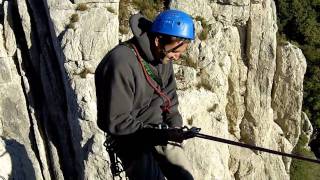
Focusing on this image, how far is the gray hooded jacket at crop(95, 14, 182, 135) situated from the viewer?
629cm

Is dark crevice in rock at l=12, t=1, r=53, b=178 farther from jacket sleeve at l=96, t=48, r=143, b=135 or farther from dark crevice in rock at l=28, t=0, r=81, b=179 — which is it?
jacket sleeve at l=96, t=48, r=143, b=135

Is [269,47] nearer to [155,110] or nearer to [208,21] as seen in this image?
[208,21]

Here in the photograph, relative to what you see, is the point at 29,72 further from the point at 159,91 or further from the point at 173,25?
the point at 173,25

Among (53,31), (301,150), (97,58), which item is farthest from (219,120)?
(301,150)

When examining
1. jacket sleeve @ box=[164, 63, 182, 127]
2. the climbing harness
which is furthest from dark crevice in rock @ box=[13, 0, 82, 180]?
jacket sleeve @ box=[164, 63, 182, 127]

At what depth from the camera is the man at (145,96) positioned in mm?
6340

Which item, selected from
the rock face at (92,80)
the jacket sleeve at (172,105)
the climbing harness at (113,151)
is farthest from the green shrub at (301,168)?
the climbing harness at (113,151)

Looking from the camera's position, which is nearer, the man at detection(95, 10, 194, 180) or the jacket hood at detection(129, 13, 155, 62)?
the man at detection(95, 10, 194, 180)

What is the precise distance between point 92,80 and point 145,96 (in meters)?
13.5

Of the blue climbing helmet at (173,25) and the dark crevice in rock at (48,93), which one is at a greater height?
the blue climbing helmet at (173,25)

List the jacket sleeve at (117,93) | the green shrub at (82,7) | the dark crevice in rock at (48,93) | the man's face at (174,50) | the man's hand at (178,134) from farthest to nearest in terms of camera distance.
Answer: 1. the dark crevice in rock at (48,93)
2. the green shrub at (82,7)
3. the man's face at (174,50)
4. the man's hand at (178,134)
5. the jacket sleeve at (117,93)

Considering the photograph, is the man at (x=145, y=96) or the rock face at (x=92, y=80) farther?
the rock face at (x=92, y=80)

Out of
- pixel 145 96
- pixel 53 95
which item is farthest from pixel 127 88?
pixel 53 95

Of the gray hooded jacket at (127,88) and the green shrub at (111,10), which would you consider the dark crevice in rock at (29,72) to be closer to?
the green shrub at (111,10)
